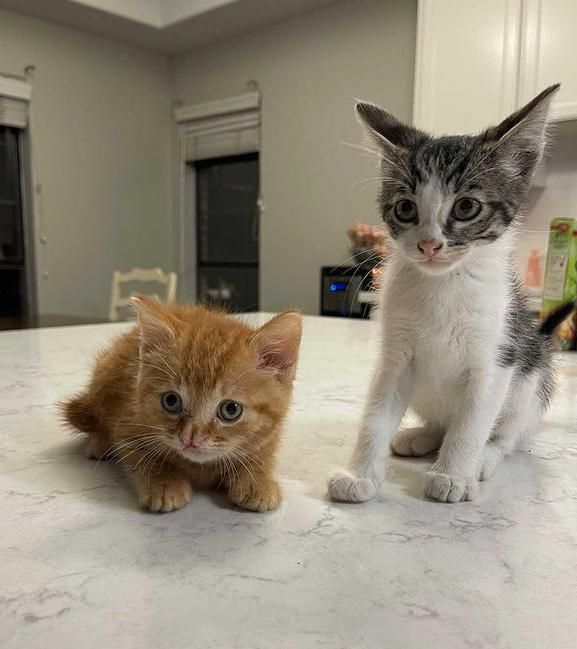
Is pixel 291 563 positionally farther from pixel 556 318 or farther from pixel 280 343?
pixel 556 318

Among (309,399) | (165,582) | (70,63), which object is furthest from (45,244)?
(165,582)

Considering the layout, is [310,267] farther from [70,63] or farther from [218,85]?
[70,63]

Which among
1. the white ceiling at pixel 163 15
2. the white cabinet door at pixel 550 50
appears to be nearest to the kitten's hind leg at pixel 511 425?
the white cabinet door at pixel 550 50

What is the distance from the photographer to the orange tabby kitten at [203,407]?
1.99ft

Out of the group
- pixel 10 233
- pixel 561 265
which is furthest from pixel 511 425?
pixel 10 233

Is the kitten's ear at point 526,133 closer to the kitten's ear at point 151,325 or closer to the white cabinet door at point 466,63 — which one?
the kitten's ear at point 151,325

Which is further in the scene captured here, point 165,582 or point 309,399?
point 309,399

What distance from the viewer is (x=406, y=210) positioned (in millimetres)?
702

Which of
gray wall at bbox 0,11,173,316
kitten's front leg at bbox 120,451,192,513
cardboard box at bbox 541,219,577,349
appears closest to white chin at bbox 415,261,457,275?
kitten's front leg at bbox 120,451,192,513

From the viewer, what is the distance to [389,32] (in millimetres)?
3332

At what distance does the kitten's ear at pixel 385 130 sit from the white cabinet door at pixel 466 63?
2075 millimetres

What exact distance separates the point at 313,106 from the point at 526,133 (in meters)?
3.26

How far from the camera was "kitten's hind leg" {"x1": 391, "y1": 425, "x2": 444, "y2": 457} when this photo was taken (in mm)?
812

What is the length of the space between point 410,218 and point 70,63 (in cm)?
399
